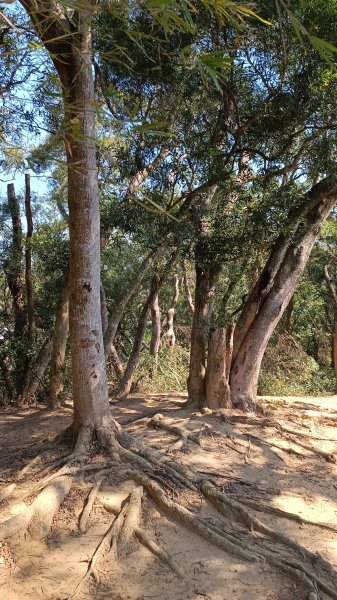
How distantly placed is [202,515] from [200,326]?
394cm

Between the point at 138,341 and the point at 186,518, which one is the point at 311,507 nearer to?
the point at 186,518

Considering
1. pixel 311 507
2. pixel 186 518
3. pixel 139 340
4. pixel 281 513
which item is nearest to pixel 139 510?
pixel 186 518

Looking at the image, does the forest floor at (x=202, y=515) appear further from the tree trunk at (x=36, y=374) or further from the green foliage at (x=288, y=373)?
the green foliage at (x=288, y=373)

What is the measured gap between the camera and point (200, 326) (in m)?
7.85

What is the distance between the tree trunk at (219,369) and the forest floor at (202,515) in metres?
0.29

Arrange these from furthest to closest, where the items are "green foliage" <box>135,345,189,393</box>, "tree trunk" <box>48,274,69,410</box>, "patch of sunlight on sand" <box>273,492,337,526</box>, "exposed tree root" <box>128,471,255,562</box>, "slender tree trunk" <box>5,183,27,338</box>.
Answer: "green foliage" <box>135,345,189,393</box>
"slender tree trunk" <box>5,183,27,338</box>
"tree trunk" <box>48,274,69,410</box>
"patch of sunlight on sand" <box>273,492,337,526</box>
"exposed tree root" <box>128,471,255,562</box>

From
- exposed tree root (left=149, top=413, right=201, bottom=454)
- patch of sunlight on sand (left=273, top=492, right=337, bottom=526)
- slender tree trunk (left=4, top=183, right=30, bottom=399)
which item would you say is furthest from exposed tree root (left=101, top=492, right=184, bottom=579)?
slender tree trunk (left=4, top=183, right=30, bottom=399)

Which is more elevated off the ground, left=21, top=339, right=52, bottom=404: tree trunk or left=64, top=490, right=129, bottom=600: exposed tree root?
left=21, top=339, right=52, bottom=404: tree trunk

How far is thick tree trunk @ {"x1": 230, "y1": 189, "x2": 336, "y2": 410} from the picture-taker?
7488 mm

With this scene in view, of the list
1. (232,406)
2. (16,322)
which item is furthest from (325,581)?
(16,322)

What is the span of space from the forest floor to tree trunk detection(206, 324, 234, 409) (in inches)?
11.5

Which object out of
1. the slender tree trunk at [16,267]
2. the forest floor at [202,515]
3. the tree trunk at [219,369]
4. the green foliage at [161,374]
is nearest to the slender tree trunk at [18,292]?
the slender tree trunk at [16,267]

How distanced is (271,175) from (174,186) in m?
1.40

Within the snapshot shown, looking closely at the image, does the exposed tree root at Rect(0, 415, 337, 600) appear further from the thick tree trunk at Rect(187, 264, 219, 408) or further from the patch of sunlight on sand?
the thick tree trunk at Rect(187, 264, 219, 408)
